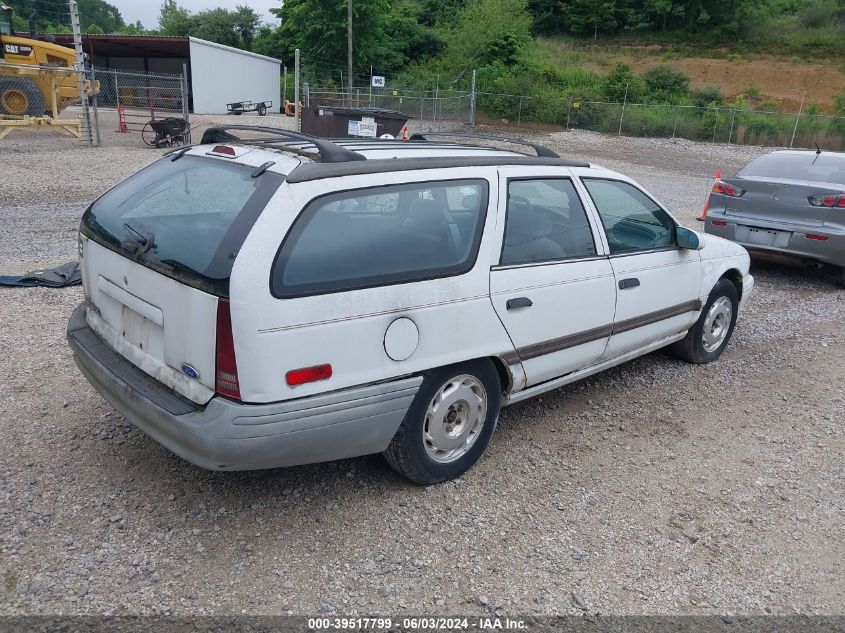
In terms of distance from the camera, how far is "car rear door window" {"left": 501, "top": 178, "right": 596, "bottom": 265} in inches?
145

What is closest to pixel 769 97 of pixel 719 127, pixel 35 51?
pixel 719 127

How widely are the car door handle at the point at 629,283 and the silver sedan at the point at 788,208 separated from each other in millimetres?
4505

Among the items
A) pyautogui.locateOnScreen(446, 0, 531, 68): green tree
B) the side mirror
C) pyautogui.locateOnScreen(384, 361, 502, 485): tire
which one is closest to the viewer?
pyautogui.locateOnScreen(384, 361, 502, 485): tire

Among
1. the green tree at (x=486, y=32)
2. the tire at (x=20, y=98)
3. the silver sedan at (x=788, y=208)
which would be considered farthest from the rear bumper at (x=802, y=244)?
the green tree at (x=486, y=32)

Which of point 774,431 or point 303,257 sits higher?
point 303,257

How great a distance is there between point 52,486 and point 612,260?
3.35m

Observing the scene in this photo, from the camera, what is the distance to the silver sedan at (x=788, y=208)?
25.0 ft

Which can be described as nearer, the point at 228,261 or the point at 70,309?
the point at 228,261

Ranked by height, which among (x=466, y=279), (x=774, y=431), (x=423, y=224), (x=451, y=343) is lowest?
(x=774, y=431)

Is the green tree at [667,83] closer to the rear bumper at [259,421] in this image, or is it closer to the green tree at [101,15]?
the rear bumper at [259,421]

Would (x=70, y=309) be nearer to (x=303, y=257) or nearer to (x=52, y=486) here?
(x=52, y=486)

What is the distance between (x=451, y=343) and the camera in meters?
3.27

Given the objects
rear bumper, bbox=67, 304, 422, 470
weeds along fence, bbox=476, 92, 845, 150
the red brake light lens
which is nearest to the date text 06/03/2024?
rear bumper, bbox=67, 304, 422, 470

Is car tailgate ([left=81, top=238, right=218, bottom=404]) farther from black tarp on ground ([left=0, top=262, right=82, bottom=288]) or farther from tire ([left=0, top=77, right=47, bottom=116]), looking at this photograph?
tire ([left=0, top=77, right=47, bottom=116])
